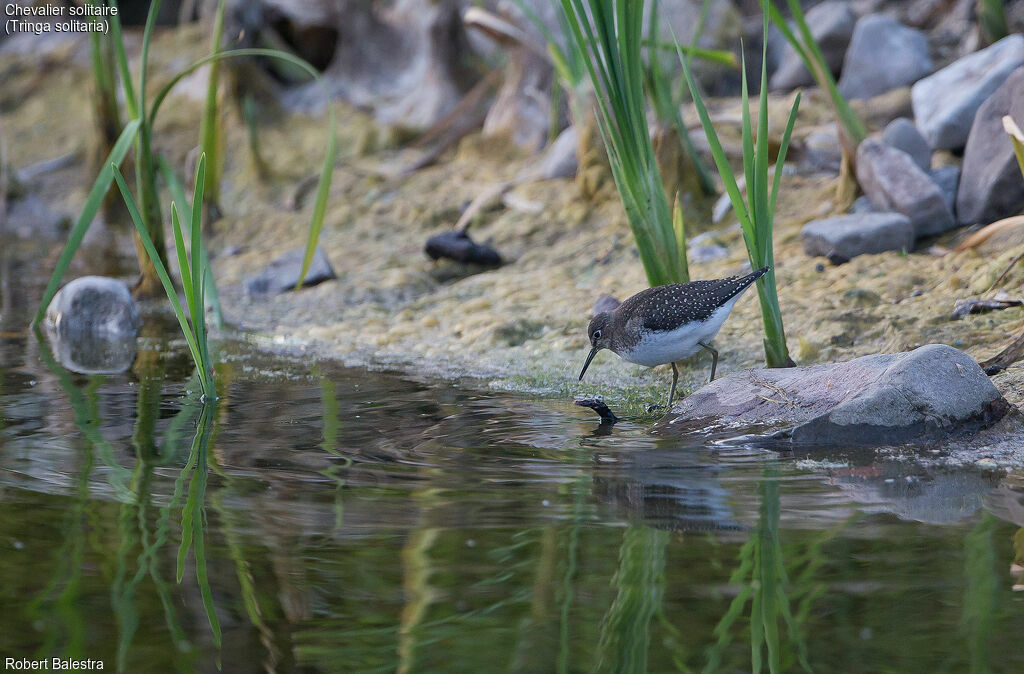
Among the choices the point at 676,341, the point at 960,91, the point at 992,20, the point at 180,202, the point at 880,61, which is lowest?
the point at 676,341

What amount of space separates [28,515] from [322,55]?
30.8 feet

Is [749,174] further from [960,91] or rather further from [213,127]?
[213,127]

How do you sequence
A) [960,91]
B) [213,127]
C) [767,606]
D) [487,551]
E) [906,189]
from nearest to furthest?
[767,606] → [487,551] → [906,189] → [960,91] → [213,127]

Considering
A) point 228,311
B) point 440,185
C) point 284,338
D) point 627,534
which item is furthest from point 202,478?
point 440,185

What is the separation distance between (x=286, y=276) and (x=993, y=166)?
15.1ft

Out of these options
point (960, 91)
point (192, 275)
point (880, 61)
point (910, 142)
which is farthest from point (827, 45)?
point (192, 275)

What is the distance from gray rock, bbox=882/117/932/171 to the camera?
5973 millimetres

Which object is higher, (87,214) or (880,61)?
(880,61)

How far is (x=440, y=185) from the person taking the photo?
859 centimetres

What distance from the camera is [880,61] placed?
24.0 ft

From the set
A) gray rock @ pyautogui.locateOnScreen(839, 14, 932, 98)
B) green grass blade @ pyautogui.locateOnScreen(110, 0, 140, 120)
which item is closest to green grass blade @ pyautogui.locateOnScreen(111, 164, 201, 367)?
green grass blade @ pyautogui.locateOnScreen(110, 0, 140, 120)

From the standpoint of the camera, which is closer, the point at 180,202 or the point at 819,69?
the point at 180,202

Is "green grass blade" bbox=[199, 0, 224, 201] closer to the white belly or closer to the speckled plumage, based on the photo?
the speckled plumage

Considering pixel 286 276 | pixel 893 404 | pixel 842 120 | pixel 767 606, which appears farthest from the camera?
pixel 286 276
